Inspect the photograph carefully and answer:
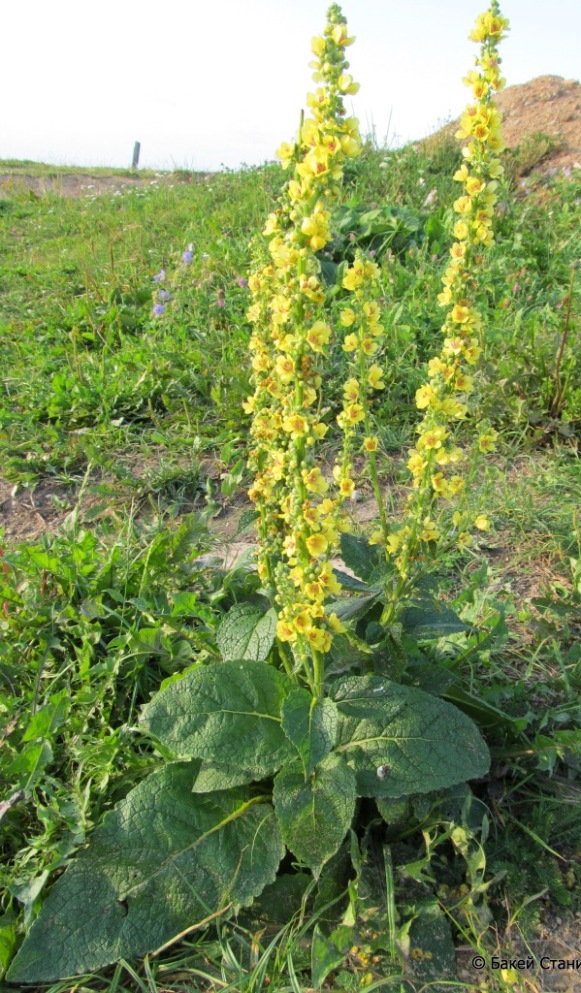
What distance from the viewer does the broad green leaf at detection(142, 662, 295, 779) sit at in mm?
1613

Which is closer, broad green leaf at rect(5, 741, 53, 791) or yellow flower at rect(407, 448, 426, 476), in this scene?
yellow flower at rect(407, 448, 426, 476)

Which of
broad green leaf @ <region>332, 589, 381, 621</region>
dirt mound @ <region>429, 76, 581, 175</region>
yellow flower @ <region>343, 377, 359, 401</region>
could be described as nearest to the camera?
yellow flower @ <region>343, 377, 359, 401</region>

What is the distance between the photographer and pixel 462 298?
61.2 inches

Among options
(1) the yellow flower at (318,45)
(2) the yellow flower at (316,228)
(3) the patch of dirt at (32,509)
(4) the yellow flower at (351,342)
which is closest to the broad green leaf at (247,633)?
(4) the yellow flower at (351,342)

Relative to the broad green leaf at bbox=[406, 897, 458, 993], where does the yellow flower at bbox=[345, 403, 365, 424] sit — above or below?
above

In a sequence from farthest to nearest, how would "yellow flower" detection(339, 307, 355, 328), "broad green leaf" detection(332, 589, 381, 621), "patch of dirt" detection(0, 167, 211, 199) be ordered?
"patch of dirt" detection(0, 167, 211, 199) < "broad green leaf" detection(332, 589, 381, 621) < "yellow flower" detection(339, 307, 355, 328)

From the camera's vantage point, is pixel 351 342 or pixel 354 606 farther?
pixel 354 606

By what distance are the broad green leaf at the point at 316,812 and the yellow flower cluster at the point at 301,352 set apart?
21 centimetres

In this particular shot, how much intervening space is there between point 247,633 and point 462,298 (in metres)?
0.99

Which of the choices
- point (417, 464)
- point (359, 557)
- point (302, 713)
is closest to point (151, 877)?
point (302, 713)

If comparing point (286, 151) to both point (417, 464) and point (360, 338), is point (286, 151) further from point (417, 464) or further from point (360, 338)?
point (417, 464)

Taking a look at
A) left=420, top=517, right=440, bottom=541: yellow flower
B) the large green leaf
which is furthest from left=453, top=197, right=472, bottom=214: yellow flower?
the large green leaf

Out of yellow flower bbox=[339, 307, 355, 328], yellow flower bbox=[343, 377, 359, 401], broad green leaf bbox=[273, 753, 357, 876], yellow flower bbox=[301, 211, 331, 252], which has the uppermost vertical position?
yellow flower bbox=[301, 211, 331, 252]

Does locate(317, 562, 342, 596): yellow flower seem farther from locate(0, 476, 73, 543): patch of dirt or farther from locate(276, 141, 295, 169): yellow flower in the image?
locate(0, 476, 73, 543): patch of dirt
